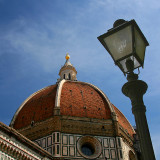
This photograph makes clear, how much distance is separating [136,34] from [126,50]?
259 mm

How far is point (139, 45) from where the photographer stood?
3736 millimetres

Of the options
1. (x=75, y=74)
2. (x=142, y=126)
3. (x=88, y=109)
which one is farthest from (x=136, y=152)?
(x=142, y=126)

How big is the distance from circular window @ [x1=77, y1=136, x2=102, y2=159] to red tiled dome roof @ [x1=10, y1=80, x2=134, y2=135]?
2.46 meters

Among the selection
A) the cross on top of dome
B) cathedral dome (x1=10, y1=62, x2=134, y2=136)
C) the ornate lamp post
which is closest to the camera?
the ornate lamp post

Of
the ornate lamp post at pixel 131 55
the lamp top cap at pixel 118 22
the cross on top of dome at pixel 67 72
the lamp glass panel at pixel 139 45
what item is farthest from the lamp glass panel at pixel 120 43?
the cross on top of dome at pixel 67 72

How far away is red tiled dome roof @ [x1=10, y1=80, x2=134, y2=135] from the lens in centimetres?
2470

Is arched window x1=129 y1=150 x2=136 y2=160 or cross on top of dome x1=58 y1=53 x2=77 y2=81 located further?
cross on top of dome x1=58 y1=53 x2=77 y2=81

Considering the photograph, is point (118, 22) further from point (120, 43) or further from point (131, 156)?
point (131, 156)

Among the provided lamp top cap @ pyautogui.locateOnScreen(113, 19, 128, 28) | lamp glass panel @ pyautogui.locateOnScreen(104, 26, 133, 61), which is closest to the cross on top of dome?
lamp top cap @ pyautogui.locateOnScreen(113, 19, 128, 28)

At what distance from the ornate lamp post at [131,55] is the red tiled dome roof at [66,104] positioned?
67.1ft

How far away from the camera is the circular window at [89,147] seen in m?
22.1

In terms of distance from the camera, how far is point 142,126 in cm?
336

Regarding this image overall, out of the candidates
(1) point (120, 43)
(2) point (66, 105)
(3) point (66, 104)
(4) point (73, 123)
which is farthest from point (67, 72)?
(1) point (120, 43)

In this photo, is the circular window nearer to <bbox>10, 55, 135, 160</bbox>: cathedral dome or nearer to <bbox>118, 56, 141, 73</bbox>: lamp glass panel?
<bbox>10, 55, 135, 160</bbox>: cathedral dome
